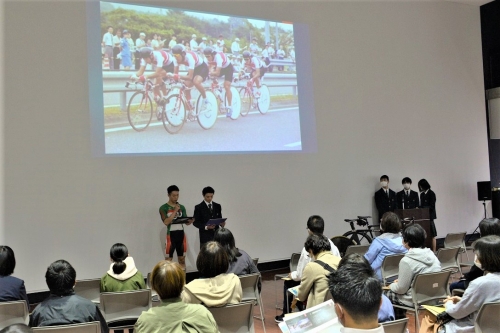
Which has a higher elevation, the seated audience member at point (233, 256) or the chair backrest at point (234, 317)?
the seated audience member at point (233, 256)

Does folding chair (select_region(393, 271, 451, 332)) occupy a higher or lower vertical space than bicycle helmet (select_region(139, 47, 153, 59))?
lower

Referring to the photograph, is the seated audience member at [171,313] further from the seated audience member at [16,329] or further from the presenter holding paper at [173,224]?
the presenter holding paper at [173,224]

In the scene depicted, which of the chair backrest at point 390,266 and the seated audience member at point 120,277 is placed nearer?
the seated audience member at point 120,277

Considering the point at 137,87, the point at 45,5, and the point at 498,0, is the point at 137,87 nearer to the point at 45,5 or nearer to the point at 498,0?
the point at 45,5

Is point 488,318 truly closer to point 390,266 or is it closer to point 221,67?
point 390,266

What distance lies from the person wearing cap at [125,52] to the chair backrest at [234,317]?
5129 millimetres

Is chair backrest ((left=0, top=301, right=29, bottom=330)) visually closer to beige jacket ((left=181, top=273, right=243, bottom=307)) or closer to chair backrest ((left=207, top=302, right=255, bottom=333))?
beige jacket ((left=181, top=273, right=243, bottom=307))

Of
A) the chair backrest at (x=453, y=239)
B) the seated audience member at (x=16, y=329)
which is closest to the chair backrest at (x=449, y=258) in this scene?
the chair backrest at (x=453, y=239)

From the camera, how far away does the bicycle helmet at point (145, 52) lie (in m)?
7.38

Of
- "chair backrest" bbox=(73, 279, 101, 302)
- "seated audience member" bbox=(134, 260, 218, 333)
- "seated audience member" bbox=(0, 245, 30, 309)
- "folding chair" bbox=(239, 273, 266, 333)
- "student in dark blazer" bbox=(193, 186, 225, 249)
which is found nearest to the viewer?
"seated audience member" bbox=(134, 260, 218, 333)

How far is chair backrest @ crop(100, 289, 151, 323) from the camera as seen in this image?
357 cm

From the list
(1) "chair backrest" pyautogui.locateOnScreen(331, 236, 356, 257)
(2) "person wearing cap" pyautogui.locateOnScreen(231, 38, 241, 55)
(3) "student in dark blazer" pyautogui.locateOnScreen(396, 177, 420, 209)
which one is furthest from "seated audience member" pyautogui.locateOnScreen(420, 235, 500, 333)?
(3) "student in dark blazer" pyautogui.locateOnScreen(396, 177, 420, 209)

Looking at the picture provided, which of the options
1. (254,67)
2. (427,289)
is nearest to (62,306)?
(427,289)

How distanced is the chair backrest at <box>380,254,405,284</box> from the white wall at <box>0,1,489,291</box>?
3.76 meters
